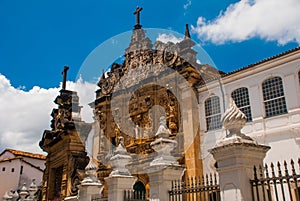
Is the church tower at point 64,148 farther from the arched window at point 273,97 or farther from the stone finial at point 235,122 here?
the stone finial at point 235,122

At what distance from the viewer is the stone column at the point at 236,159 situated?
6.13 meters

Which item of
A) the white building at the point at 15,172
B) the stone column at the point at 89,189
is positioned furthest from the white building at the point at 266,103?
the white building at the point at 15,172

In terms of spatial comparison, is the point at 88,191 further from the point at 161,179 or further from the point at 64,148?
the point at 64,148

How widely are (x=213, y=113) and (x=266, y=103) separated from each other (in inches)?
113

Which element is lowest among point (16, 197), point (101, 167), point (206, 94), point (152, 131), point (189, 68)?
point (16, 197)

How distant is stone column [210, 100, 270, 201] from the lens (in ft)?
20.1

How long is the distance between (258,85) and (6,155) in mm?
31039

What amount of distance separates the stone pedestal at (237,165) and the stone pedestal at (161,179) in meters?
2.27

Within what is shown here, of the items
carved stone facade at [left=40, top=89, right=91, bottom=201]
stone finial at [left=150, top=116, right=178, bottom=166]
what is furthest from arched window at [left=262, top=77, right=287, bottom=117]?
carved stone facade at [left=40, top=89, right=91, bottom=201]

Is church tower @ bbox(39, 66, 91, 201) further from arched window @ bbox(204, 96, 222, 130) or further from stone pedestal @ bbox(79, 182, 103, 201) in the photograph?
stone pedestal @ bbox(79, 182, 103, 201)

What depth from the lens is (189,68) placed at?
18.4m

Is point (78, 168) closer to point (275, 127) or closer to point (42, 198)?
point (42, 198)

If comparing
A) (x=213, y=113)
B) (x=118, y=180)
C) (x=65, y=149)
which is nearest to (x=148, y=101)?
(x=213, y=113)

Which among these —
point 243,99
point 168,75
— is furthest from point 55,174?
point 243,99
